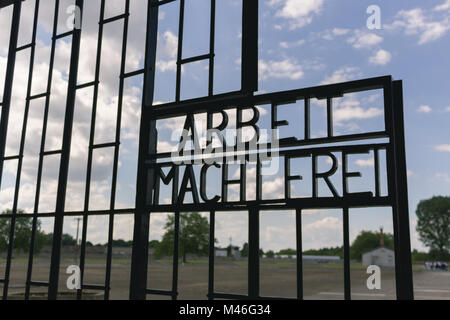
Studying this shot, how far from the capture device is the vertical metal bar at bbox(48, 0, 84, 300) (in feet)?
15.0

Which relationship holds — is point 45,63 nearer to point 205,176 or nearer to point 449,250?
point 205,176

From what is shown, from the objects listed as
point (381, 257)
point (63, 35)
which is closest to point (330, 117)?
point (63, 35)

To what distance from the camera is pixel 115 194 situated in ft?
13.9

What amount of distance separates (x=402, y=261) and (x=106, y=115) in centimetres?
339

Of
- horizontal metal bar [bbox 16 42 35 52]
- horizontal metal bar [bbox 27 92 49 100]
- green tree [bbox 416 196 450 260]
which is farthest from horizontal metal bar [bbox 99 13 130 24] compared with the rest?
green tree [bbox 416 196 450 260]

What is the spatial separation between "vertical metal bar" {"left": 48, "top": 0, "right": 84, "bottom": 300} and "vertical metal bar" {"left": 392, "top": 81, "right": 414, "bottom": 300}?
3.47 meters

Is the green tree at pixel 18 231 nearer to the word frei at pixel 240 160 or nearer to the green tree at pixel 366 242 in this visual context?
the word frei at pixel 240 160

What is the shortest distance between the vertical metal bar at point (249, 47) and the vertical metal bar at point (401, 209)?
1199mm

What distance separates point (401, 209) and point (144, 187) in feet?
7.52

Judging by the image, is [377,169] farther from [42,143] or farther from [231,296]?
[42,143]

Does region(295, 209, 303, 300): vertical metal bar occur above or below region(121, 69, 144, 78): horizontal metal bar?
below

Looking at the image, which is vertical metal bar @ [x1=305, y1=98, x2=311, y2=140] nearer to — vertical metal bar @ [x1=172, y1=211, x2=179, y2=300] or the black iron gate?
the black iron gate

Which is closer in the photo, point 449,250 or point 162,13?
point 162,13
